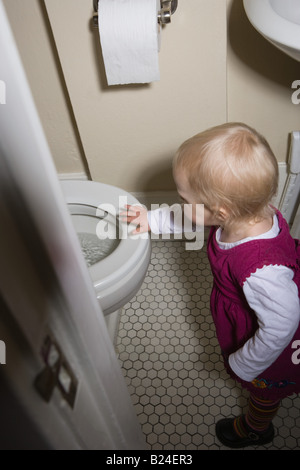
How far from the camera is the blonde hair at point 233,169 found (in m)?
0.55

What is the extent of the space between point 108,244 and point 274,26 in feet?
2.14

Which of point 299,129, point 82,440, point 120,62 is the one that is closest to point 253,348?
point 82,440

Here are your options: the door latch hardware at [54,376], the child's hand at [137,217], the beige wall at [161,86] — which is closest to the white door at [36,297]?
the door latch hardware at [54,376]

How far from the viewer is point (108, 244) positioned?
1028 millimetres

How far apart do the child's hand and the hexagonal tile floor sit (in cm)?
44

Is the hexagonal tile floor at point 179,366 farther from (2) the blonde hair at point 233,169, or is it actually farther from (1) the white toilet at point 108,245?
(2) the blonde hair at point 233,169

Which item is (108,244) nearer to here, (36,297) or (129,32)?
(129,32)

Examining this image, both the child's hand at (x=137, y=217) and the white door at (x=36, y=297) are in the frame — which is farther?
the child's hand at (x=137, y=217)

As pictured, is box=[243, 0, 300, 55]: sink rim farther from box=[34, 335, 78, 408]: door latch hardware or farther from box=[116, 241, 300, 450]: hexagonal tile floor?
box=[116, 241, 300, 450]: hexagonal tile floor

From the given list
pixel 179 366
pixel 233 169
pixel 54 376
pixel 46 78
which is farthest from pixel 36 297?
pixel 46 78

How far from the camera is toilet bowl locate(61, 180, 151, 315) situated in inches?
30.0

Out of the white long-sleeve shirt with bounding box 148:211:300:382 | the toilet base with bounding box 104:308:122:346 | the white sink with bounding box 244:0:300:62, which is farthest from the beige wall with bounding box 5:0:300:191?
the white long-sleeve shirt with bounding box 148:211:300:382

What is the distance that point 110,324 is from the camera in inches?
43.5
